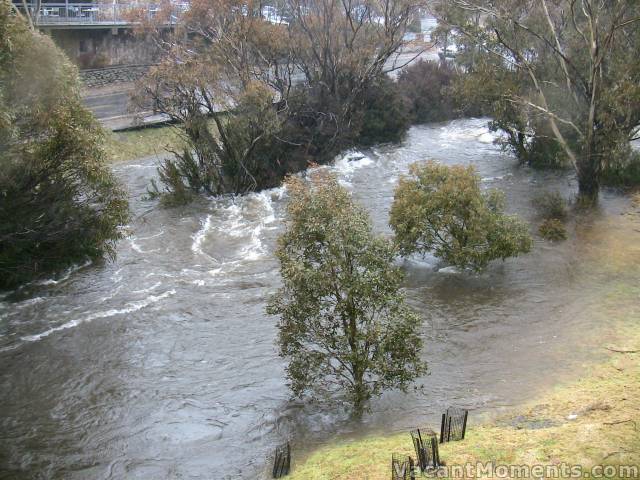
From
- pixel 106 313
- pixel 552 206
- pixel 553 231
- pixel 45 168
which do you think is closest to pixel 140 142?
pixel 45 168

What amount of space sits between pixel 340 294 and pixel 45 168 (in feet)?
32.4

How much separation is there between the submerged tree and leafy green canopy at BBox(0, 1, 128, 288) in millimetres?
7747

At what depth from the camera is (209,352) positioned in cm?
1778

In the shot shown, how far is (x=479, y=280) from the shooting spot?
69.6ft

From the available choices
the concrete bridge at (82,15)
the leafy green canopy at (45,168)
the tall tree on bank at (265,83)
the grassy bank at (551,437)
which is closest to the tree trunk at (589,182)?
the tall tree on bank at (265,83)

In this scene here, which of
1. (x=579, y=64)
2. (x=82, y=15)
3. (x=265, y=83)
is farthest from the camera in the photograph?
(x=82, y=15)

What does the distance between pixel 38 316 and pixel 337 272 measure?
34.9 ft

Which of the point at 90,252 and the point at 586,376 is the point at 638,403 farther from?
the point at 90,252

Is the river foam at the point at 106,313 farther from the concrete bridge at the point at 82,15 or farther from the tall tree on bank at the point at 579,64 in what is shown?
the concrete bridge at the point at 82,15

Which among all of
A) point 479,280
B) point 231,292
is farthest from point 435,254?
point 231,292

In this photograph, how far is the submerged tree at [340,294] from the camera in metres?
13.4

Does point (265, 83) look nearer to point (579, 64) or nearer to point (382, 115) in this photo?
point (382, 115)

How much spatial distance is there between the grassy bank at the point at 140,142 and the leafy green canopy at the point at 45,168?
51.7ft

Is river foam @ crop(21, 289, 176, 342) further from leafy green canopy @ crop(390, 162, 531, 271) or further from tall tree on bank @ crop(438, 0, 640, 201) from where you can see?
tall tree on bank @ crop(438, 0, 640, 201)
